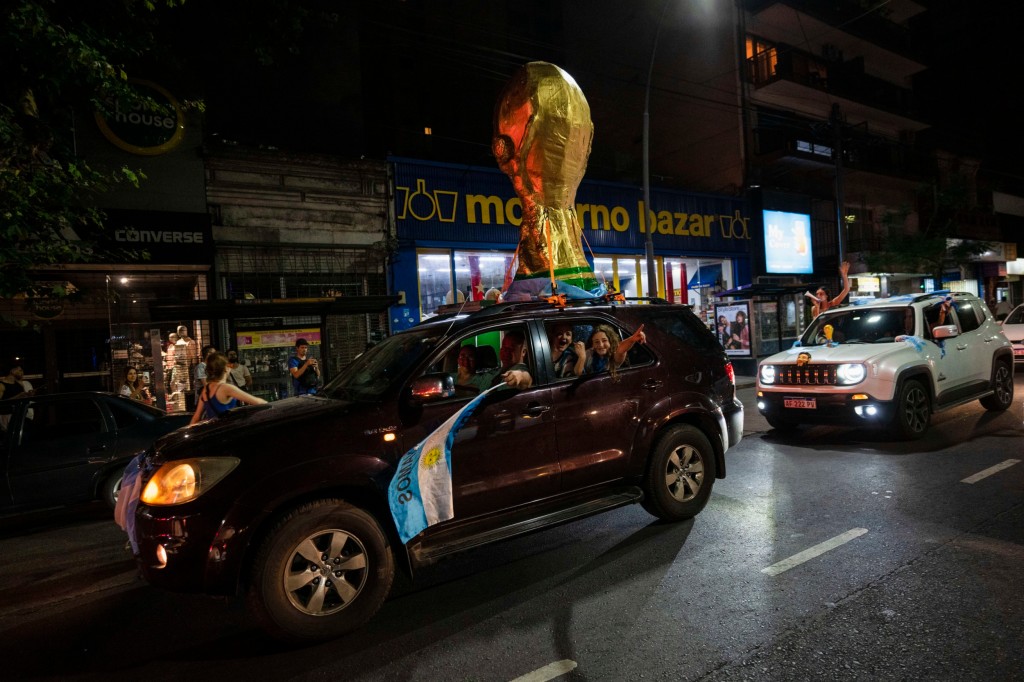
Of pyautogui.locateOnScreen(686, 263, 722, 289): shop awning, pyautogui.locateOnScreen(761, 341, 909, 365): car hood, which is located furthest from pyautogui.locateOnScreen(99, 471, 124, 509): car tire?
pyautogui.locateOnScreen(686, 263, 722, 289): shop awning

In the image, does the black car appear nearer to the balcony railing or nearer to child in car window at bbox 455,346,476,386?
child in car window at bbox 455,346,476,386

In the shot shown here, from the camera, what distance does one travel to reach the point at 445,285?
16188 millimetres

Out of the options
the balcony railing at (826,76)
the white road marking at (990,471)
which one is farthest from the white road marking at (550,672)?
the balcony railing at (826,76)

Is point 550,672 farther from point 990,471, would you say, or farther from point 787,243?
point 787,243

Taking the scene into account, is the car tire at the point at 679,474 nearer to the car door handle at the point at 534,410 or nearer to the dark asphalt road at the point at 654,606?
the dark asphalt road at the point at 654,606

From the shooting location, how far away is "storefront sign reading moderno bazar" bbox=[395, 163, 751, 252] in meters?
15.6

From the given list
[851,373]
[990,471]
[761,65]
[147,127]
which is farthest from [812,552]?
[761,65]

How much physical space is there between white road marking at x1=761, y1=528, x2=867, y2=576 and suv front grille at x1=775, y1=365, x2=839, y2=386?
3.37 meters

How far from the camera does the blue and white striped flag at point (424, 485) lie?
3.80 m

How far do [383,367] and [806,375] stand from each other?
5.92 m

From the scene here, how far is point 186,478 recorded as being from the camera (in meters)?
3.42

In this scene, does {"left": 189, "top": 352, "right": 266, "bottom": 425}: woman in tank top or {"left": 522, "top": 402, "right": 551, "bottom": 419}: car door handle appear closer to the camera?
{"left": 522, "top": 402, "right": 551, "bottom": 419}: car door handle

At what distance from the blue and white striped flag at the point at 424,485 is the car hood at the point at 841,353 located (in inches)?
228

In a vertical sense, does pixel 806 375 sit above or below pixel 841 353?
below
